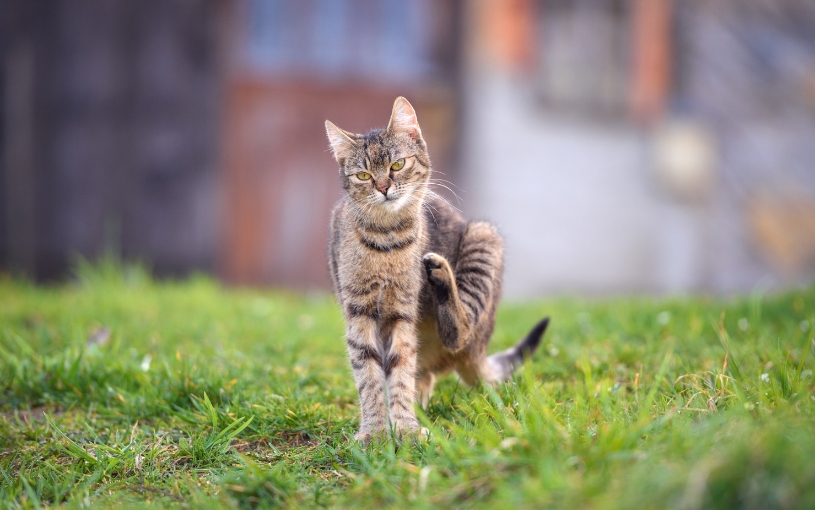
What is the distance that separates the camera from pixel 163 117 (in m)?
7.18

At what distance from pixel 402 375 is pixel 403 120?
1083 millimetres

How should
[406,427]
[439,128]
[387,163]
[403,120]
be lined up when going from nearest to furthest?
[406,427] → [387,163] → [403,120] → [439,128]

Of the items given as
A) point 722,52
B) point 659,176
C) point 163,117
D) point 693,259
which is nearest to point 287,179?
point 163,117

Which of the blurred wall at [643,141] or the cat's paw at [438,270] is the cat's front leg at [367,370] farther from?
the blurred wall at [643,141]

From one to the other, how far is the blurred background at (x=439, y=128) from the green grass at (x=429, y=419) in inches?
109

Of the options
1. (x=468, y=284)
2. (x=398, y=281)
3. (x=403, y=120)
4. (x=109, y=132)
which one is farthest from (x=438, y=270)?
(x=109, y=132)

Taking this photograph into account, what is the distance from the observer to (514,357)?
10.7ft

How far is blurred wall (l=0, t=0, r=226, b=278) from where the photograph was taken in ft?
22.7

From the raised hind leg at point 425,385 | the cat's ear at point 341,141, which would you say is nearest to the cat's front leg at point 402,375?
the raised hind leg at point 425,385

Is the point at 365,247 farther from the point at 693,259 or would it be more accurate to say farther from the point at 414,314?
the point at 693,259

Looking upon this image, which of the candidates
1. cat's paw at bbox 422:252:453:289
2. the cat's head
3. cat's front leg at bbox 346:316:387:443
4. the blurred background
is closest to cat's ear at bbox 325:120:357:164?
the cat's head

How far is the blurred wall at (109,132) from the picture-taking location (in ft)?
22.7

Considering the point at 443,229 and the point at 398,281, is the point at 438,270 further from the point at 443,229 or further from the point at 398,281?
the point at 443,229

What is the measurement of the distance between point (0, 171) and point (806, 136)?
923 centimetres
